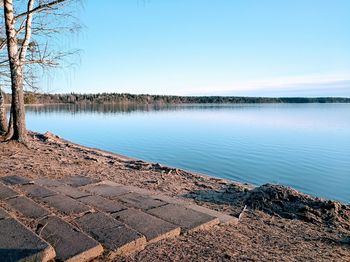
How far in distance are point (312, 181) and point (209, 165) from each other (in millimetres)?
4170

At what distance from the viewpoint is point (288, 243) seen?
349cm

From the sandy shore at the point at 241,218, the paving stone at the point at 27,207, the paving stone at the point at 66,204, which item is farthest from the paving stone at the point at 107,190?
the paving stone at the point at 27,207

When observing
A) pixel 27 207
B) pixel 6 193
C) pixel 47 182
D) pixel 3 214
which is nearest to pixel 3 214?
pixel 3 214

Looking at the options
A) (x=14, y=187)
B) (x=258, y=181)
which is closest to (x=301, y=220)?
(x=14, y=187)

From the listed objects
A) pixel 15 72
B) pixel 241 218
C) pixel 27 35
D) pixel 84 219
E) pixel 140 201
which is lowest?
pixel 241 218

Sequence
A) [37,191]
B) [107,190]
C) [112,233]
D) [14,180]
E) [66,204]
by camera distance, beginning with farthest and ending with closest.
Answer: [14,180]
[107,190]
[37,191]
[66,204]
[112,233]

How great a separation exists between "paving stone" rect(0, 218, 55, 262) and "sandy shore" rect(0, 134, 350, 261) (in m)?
0.49

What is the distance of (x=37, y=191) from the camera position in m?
4.72

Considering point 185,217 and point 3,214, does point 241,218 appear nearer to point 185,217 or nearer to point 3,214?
point 185,217

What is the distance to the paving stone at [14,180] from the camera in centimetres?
517

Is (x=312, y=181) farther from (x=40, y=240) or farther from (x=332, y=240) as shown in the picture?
(x=40, y=240)

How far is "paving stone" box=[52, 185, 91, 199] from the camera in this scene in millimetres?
4672

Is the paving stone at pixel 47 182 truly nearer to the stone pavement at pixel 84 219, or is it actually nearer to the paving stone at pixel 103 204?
the stone pavement at pixel 84 219

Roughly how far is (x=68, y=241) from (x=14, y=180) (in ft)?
9.66
